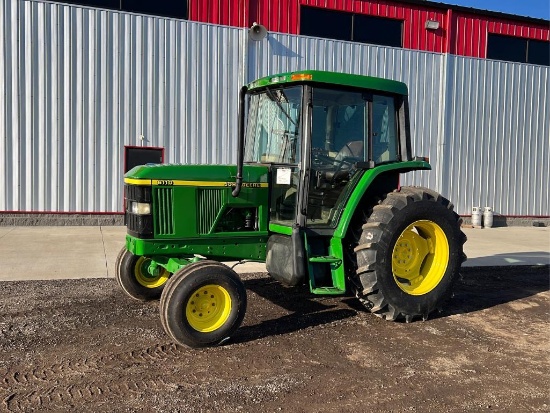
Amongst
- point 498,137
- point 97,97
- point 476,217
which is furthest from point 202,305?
point 498,137

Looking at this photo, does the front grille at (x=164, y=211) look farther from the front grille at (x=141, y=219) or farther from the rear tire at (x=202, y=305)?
the rear tire at (x=202, y=305)

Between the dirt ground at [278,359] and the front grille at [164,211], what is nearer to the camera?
the dirt ground at [278,359]

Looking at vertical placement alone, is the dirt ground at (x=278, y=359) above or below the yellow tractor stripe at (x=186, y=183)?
below

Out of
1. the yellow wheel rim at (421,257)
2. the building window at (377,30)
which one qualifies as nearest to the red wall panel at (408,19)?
the building window at (377,30)

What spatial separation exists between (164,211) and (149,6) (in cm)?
900

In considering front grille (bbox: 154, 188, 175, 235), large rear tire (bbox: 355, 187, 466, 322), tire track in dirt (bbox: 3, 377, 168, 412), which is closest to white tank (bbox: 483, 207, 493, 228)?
large rear tire (bbox: 355, 187, 466, 322)

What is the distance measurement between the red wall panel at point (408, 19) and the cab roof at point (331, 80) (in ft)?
26.0

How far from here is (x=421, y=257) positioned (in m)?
5.38

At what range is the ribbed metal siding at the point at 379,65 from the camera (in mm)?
12781

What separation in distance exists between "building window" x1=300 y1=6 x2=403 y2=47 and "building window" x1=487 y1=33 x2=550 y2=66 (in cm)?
323

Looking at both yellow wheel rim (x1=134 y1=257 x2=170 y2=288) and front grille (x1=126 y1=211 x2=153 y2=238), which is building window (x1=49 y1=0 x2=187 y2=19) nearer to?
yellow wheel rim (x1=134 y1=257 x2=170 y2=288)

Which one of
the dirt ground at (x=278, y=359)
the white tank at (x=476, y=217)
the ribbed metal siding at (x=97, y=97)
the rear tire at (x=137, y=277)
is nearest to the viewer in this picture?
the dirt ground at (x=278, y=359)

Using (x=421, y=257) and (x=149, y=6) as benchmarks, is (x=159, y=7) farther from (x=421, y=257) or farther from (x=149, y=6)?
(x=421, y=257)

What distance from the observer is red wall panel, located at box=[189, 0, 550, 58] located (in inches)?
484
